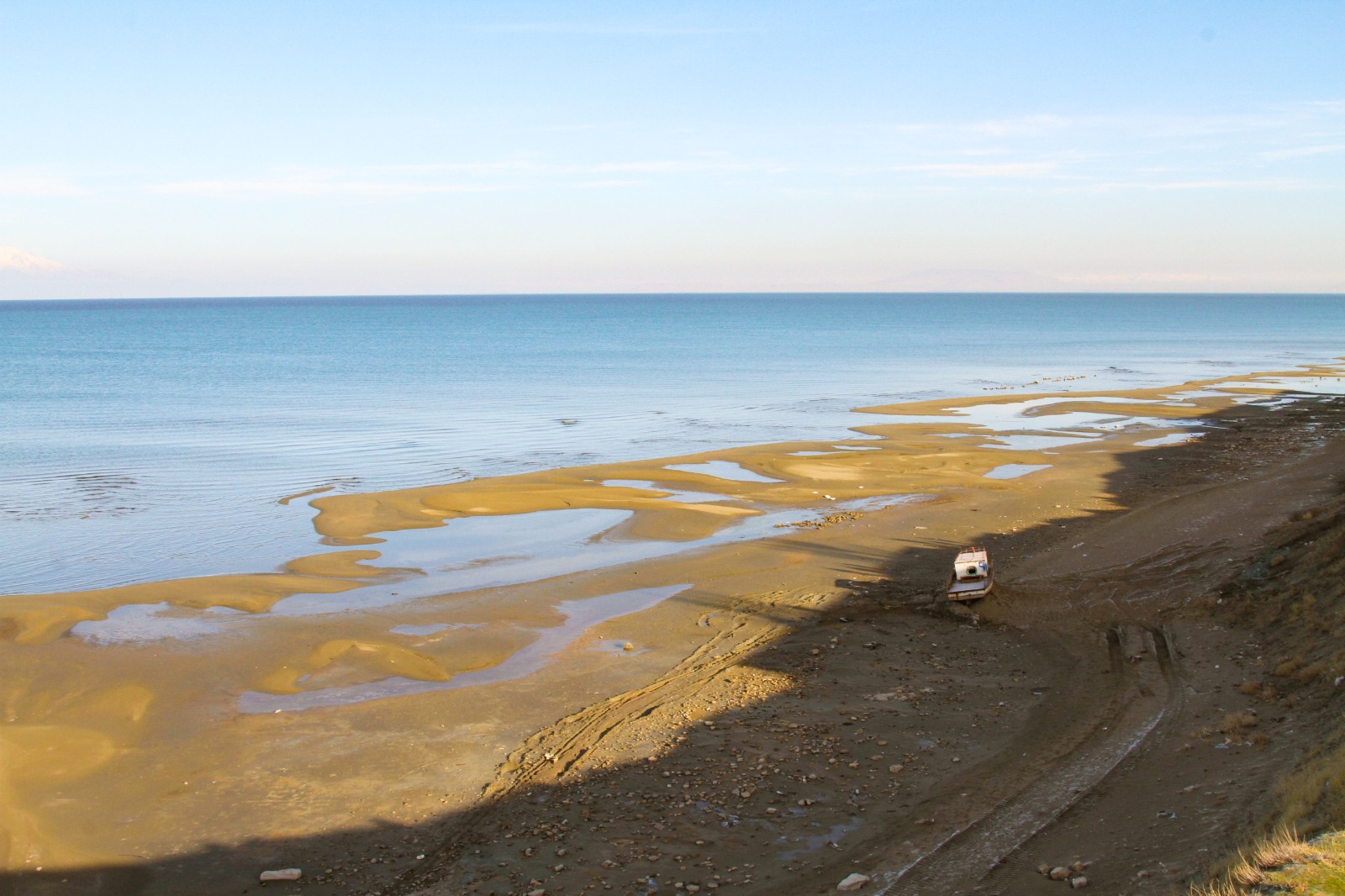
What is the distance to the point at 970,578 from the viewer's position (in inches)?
814

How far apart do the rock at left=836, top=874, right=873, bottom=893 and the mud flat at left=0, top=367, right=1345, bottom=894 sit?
12.2 inches

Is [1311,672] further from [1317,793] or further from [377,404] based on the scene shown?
[377,404]

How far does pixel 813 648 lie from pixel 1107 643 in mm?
5126

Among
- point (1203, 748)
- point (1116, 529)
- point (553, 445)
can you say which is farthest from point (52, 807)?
point (553, 445)

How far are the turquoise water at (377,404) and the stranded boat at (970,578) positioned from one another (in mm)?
16010

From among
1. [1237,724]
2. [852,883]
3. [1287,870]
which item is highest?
[1287,870]

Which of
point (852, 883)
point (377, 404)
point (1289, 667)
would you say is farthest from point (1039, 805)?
point (377, 404)

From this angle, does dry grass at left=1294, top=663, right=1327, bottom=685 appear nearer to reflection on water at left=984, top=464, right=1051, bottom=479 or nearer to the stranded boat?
the stranded boat

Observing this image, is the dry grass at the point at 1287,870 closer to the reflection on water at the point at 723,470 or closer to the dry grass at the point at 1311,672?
the dry grass at the point at 1311,672

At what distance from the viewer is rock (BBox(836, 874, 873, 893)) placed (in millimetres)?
10547

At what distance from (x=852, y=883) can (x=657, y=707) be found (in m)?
5.77

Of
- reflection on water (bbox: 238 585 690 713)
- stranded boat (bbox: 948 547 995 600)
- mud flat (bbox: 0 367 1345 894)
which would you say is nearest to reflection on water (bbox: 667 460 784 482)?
mud flat (bbox: 0 367 1345 894)

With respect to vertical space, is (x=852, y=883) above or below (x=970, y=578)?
below

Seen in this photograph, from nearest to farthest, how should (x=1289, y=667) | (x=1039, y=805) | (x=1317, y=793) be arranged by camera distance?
(x=1317, y=793), (x=1039, y=805), (x=1289, y=667)
